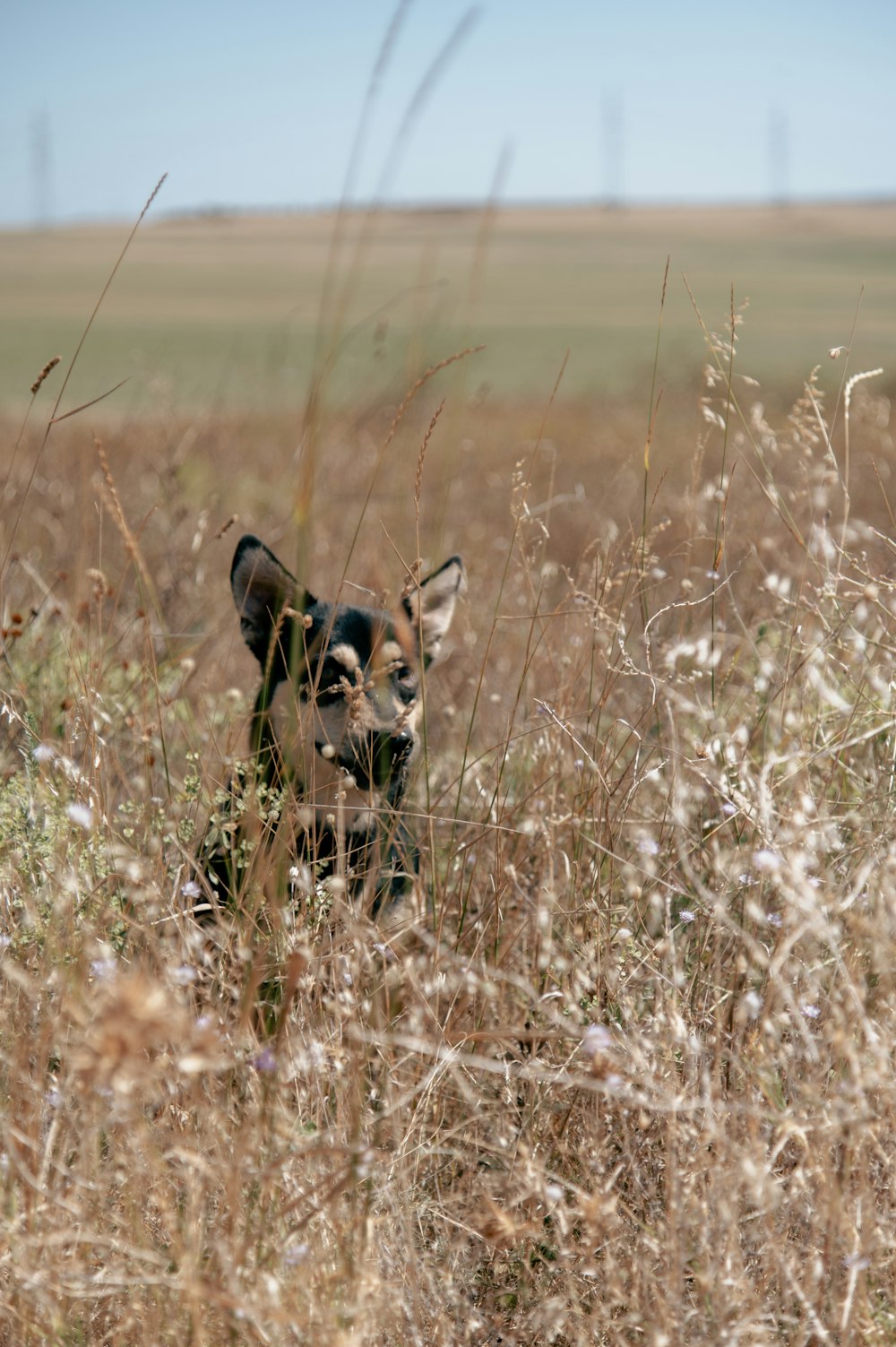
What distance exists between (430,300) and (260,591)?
5.28 feet

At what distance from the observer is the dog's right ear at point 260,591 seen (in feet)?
10.4

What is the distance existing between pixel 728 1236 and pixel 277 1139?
30.1 inches

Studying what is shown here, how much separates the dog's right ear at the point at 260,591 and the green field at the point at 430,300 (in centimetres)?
74

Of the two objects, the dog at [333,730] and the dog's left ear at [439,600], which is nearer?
the dog at [333,730]

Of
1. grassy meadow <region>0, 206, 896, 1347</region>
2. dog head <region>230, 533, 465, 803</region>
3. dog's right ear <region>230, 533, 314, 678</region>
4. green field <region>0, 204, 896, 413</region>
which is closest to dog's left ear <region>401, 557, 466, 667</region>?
dog head <region>230, 533, 465, 803</region>

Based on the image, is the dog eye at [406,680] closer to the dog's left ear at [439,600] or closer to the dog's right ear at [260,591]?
the dog's left ear at [439,600]

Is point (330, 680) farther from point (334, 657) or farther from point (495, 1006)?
point (495, 1006)

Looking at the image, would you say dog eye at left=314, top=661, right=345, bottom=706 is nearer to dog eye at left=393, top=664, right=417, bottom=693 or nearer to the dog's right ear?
the dog's right ear

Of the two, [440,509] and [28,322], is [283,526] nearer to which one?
[440,509]

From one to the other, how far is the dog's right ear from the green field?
737mm

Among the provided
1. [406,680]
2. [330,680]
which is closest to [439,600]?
[406,680]

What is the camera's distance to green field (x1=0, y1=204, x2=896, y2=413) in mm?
5480

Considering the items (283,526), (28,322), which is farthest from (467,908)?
(28,322)

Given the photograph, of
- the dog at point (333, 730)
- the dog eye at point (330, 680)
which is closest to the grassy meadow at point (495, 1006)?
the dog at point (333, 730)
